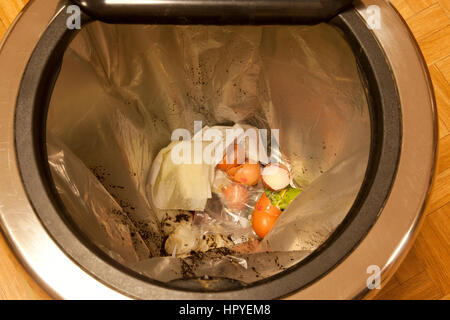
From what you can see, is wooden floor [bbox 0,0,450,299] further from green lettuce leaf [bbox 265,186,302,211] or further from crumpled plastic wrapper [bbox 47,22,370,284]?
green lettuce leaf [bbox 265,186,302,211]

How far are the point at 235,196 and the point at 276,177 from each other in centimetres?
9

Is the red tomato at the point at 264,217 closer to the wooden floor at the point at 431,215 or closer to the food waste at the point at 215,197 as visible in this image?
the food waste at the point at 215,197

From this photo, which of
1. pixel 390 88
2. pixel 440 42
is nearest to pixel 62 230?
pixel 390 88

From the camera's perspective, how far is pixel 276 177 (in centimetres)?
68

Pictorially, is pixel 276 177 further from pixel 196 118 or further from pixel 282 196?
pixel 196 118

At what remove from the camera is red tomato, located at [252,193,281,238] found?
0.63m

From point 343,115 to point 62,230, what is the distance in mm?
392

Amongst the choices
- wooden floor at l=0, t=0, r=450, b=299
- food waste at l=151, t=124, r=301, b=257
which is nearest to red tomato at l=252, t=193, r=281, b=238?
food waste at l=151, t=124, r=301, b=257

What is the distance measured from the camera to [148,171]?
70 centimetres

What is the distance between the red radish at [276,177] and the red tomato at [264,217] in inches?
1.4

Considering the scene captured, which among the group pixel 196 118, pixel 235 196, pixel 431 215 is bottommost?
pixel 431 215

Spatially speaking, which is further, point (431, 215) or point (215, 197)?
point (215, 197)

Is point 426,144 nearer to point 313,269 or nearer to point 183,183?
point 313,269

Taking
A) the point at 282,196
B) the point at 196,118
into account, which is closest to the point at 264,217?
the point at 282,196
